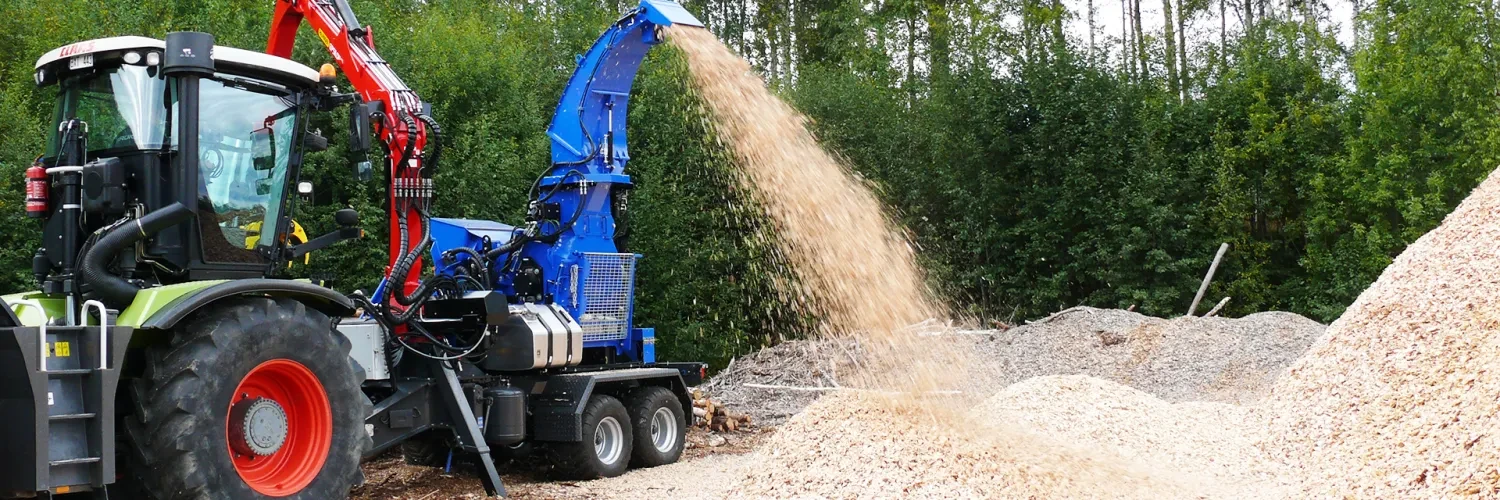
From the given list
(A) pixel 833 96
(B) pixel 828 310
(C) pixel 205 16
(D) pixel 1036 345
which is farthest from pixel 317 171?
(A) pixel 833 96

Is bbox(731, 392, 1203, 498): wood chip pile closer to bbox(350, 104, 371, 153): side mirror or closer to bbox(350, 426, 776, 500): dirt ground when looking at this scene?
bbox(350, 426, 776, 500): dirt ground

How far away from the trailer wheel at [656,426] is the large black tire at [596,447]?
7.6 inches

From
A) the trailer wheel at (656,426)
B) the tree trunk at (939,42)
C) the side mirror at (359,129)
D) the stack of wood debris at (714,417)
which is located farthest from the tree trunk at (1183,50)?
the side mirror at (359,129)

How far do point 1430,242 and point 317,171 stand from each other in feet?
33.3

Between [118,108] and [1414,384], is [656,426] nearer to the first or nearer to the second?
[118,108]

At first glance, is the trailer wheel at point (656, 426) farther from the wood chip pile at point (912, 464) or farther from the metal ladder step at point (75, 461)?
the metal ladder step at point (75, 461)

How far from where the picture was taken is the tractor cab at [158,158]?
16.9ft

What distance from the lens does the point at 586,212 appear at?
8.15m

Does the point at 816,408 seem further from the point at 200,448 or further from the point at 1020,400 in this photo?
the point at 200,448

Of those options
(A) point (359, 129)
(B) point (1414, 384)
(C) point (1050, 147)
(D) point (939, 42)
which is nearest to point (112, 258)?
(A) point (359, 129)

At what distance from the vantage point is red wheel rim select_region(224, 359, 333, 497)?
5.18 m

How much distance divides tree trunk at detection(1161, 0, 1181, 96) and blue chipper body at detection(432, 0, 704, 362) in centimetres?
1562

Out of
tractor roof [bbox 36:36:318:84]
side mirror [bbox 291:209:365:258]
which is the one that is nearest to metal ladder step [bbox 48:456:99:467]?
side mirror [bbox 291:209:365:258]

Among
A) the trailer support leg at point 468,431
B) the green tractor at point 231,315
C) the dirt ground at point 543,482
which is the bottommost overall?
the dirt ground at point 543,482
